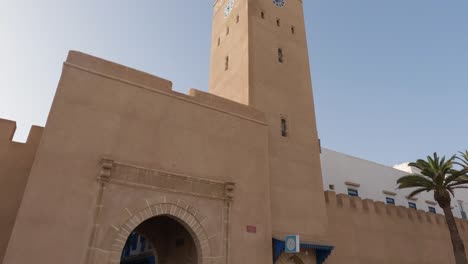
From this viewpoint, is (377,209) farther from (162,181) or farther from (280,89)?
(162,181)

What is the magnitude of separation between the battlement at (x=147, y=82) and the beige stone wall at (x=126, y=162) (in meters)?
0.04

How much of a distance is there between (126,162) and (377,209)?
593 inches

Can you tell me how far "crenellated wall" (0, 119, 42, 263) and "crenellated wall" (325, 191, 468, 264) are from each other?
514 inches

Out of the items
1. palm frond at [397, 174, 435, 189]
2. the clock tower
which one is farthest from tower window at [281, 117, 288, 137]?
palm frond at [397, 174, 435, 189]

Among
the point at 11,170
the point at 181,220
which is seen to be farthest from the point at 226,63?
the point at 11,170

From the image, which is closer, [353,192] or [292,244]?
[292,244]

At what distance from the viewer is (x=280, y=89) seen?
17.6m

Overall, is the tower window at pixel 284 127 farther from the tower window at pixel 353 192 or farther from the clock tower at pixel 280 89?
the tower window at pixel 353 192

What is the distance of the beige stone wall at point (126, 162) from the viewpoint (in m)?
9.76

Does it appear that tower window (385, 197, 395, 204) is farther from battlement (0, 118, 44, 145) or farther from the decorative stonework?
battlement (0, 118, 44, 145)

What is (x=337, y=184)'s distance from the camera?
24.7 m

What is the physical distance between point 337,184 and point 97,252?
18.4 metres

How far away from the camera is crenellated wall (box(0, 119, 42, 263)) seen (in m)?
10.5

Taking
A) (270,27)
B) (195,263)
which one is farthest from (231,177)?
(270,27)
